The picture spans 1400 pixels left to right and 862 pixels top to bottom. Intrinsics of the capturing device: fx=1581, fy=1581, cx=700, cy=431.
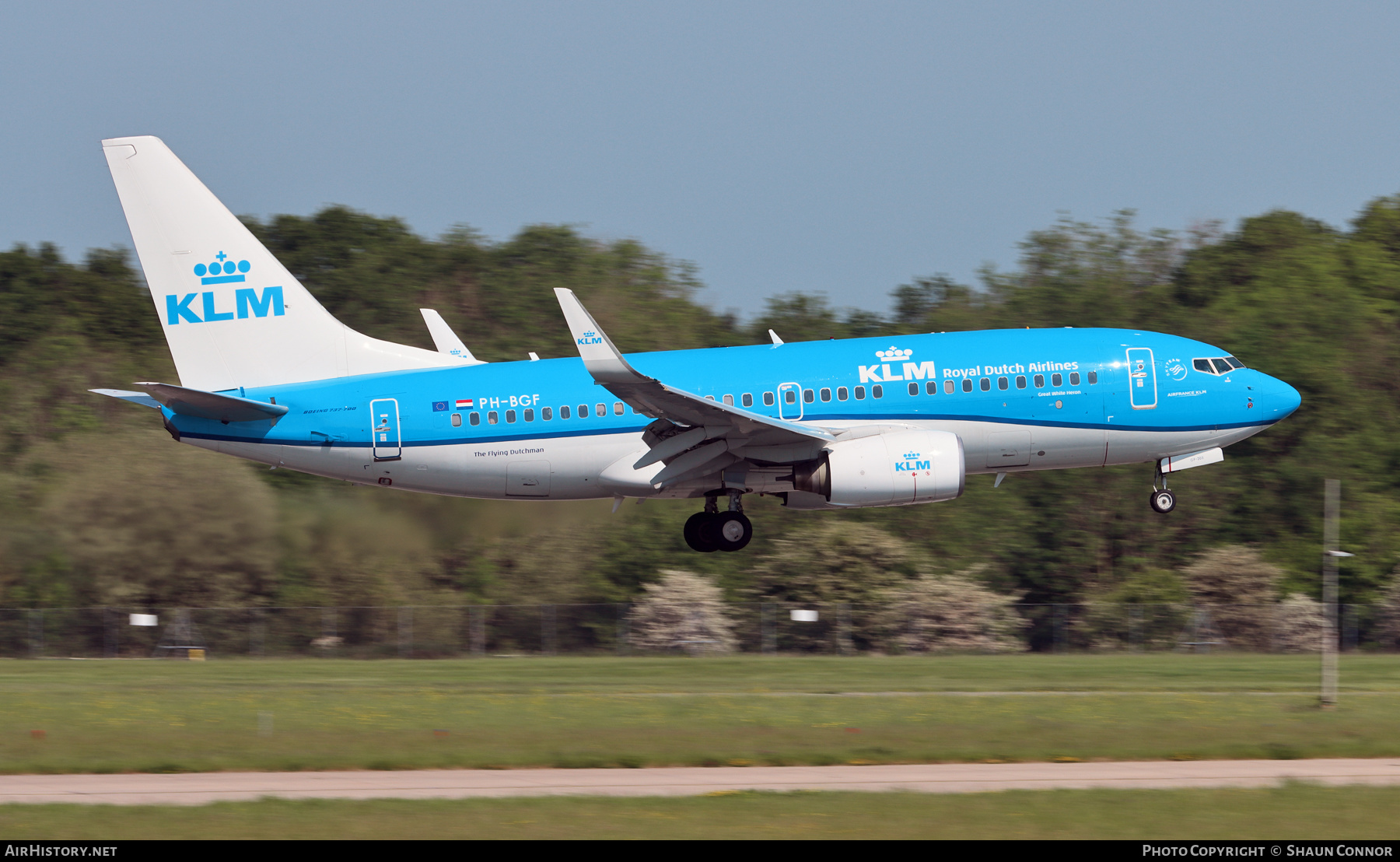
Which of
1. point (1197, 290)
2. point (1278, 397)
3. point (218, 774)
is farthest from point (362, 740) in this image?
point (1197, 290)

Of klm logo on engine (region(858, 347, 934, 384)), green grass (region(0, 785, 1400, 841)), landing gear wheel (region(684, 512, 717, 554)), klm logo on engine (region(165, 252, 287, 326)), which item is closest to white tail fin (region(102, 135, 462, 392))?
klm logo on engine (region(165, 252, 287, 326))

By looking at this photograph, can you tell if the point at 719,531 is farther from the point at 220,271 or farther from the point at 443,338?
the point at 220,271

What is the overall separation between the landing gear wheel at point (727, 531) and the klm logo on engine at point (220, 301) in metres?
10.1

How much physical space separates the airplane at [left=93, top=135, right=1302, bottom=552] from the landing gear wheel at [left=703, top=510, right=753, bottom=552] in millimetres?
36

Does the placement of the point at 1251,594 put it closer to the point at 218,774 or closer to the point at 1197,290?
the point at 1197,290

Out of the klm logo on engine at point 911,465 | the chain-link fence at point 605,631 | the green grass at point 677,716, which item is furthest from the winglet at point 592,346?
the chain-link fence at point 605,631

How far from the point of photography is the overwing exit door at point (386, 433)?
31.9m

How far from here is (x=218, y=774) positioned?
20.5 m

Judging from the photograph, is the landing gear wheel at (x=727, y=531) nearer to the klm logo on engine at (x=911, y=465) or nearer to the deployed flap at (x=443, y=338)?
the klm logo on engine at (x=911, y=465)

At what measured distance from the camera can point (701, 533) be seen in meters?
33.1

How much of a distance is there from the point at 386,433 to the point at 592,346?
632 cm

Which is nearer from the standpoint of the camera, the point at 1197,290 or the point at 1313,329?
the point at 1313,329

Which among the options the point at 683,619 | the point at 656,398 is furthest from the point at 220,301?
the point at 683,619
